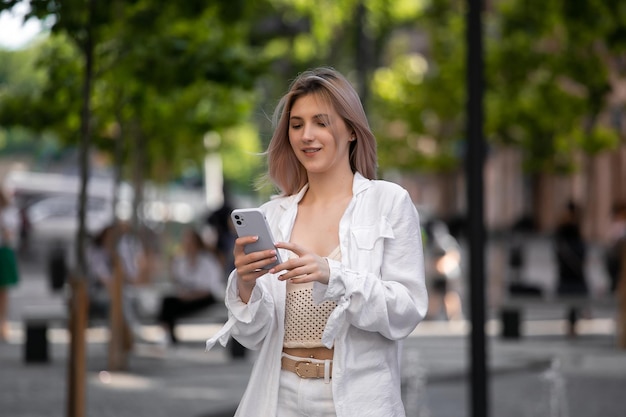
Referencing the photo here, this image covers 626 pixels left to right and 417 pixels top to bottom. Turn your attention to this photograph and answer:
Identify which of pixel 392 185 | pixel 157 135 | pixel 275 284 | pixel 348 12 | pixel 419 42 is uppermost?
pixel 419 42

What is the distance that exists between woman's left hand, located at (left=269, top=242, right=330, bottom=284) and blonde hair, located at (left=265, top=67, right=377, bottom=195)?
1.74 feet

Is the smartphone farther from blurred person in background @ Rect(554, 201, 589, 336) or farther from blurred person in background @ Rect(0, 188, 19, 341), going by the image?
blurred person in background @ Rect(554, 201, 589, 336)

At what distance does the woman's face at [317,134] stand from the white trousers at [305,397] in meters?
0.62

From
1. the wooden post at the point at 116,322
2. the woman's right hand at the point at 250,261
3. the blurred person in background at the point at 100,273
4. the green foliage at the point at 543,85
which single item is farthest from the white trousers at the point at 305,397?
the green foliage at the point at 543,85

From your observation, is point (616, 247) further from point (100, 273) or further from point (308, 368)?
point (308, 368)

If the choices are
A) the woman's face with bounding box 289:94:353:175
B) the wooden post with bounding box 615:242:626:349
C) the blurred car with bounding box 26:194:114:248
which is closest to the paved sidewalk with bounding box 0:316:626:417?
the wooden post with bounding box 615:242:626:349

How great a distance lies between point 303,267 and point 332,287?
4.5 inches

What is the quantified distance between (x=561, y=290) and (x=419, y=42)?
254ft

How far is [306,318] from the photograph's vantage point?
→ 13.9 feet

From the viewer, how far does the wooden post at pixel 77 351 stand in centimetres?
855

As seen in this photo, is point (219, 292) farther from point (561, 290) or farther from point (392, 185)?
point (392, 185)

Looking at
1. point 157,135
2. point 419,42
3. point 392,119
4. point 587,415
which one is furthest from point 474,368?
point 419,42

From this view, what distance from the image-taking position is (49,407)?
36.2ft

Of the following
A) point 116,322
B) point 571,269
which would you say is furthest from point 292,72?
point 116,322
